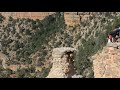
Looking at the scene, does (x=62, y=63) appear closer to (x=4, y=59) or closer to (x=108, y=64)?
(x=108, y=64)

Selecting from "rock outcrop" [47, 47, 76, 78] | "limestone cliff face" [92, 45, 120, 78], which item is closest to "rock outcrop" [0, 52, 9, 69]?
"limestone cliff face" [92, 45, 120, 78]

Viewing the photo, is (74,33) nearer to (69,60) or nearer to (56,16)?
(56,16)

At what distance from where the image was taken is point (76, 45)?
51.9m

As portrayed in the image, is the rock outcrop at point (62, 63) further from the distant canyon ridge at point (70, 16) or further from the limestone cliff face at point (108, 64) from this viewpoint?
the distant canyon ridge at point (70, 16)

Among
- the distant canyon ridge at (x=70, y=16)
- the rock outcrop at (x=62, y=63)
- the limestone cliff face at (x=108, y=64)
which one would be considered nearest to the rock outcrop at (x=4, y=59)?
the distant canyon ridge at (x=70, y=16)

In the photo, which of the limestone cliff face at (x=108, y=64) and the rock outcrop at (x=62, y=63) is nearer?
the rock outcrop at (x=62, y=63)

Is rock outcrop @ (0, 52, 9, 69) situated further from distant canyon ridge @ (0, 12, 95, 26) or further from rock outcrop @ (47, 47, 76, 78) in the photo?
rock outcrop @ (47, 47, 76, 78)

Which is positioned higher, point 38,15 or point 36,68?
point 38,15

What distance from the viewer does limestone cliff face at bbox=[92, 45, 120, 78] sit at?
415 inches

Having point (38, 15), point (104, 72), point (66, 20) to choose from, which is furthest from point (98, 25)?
point (104, 72)

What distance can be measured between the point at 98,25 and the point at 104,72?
4106cm

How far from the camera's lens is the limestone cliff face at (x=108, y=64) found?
415 inches
